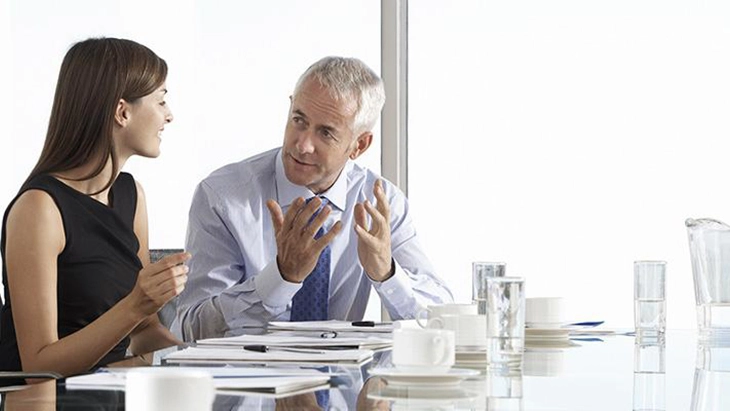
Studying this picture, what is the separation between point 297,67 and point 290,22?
19 cm

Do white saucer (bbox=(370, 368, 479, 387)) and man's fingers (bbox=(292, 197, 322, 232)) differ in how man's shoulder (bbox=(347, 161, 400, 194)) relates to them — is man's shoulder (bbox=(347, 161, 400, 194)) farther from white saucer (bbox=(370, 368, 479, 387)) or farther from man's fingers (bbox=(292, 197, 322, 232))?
white saucer (bbox=(370, 368, 479, 387))

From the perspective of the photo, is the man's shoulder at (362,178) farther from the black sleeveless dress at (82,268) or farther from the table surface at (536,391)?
the table surface at (536,391)

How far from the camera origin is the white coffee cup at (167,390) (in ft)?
3.34

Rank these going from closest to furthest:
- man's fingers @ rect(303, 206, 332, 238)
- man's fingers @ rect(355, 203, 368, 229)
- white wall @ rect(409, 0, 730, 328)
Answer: man's fingers @ rect(303, 206, 332, 238), man's fingers @ rect(355, 203, 368, 229), white wall @ rect(409, 0, 730, 328)

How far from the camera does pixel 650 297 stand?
1950 mm

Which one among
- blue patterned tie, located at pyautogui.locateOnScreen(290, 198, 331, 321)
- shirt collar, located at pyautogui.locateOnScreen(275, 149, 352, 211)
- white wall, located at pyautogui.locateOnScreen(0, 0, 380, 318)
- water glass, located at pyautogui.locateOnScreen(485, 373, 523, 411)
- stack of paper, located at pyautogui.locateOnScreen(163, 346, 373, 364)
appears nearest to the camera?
water glass, located at pyautogui.locateOnScreen(485, 373, 523, 411)

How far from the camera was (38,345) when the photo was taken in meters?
2.33

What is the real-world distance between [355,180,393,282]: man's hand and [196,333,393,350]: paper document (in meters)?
0.64

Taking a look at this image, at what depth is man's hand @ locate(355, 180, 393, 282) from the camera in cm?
276

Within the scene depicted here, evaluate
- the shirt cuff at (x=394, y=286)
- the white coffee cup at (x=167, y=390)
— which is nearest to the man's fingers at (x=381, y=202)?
the shirt cuff at (x=394, y=286)

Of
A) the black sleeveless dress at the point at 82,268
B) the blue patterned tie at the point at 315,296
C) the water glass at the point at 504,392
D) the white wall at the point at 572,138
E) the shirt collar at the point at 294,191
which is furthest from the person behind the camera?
the white wall at the point at 572,138

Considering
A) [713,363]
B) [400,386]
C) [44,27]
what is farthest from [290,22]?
[400,386]

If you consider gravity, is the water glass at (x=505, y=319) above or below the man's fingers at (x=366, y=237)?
below

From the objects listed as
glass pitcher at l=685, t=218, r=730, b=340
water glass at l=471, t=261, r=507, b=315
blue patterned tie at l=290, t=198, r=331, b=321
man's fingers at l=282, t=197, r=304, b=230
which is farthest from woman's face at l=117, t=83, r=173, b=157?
glass pitcher at l=685, t=218, r=730, b=340
